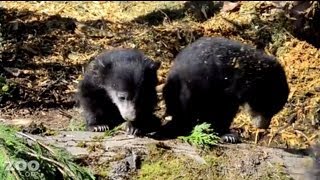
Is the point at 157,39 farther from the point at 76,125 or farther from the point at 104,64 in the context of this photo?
the point at 104,64

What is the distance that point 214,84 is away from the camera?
5.64 metres

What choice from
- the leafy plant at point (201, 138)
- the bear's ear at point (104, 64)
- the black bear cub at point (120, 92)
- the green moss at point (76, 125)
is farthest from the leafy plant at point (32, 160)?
the green moss at point (76, 125)

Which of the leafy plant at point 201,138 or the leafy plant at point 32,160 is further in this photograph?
the leafy plant at point 201,138

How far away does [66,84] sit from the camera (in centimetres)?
695

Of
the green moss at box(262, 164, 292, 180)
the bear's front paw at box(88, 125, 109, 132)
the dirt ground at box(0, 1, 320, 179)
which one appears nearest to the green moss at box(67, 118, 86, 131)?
the dirt ground at box(0, 1, 320, 179)

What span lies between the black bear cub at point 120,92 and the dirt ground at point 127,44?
0.43 meters

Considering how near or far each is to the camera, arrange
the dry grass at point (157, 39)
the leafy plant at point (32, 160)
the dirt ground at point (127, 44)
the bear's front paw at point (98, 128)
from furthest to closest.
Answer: the dry grass at point (157, 39) < the dirt ground at point (127, 44) < the bear's front paw at point (98, 128) < the leafy plant at point (32, 160)

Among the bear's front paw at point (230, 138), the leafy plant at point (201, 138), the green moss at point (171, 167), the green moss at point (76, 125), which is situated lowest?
the green moss at point (76, 125)

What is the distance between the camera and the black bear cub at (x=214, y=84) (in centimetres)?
562

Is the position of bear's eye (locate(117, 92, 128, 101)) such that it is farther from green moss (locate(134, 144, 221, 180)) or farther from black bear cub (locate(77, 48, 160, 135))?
green moss (locate(134, 144, 221, 180))

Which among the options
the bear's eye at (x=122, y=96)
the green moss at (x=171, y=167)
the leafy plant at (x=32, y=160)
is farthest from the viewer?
the bear's eye at (x=122, y=96)

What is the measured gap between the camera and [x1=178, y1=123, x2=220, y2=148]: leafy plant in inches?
200

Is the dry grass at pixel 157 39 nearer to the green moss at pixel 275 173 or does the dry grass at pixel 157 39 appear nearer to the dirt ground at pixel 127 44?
the dirt ground at pixel 127 44

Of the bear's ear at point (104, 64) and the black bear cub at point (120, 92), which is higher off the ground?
the bear's ear at point (104, 64)
